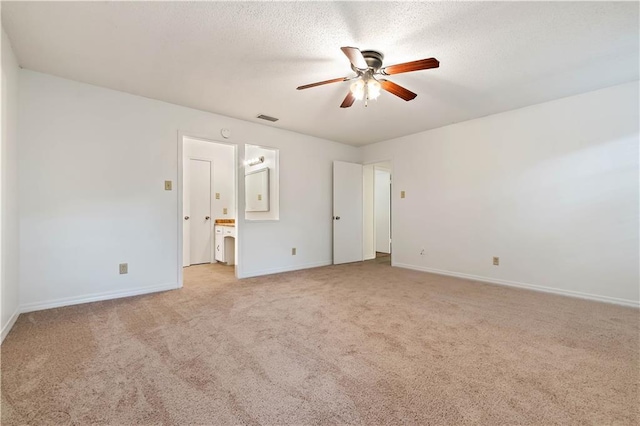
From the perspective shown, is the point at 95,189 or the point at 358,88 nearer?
the point at 358,88

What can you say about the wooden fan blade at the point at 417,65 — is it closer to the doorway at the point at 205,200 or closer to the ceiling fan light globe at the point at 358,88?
the ceiling fan light globe at the point at 358,88

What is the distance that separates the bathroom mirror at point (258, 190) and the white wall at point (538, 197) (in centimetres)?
256

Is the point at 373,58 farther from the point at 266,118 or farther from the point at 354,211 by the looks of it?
the point at 354,211

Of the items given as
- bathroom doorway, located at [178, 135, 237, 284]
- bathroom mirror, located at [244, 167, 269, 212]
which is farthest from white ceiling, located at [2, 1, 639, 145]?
bathroom doorway, located at [178, 135, 237, 284]

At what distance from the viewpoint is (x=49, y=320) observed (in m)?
2.49

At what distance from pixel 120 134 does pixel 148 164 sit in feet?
1.38

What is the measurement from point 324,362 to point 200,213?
4.45 metres

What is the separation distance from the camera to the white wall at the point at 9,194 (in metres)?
2.16

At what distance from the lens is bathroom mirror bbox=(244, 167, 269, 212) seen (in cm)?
501

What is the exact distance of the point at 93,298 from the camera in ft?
9.93

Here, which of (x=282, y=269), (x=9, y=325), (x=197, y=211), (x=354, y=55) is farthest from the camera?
(x=197, y=211)

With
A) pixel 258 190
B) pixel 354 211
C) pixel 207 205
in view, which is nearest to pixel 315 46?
pixel 258 190

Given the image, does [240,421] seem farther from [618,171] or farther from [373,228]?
[373,228]

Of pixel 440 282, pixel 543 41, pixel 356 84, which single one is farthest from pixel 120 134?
pixel 440 282
